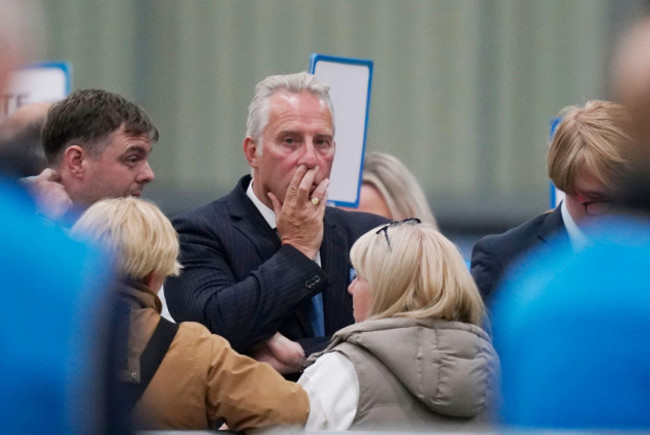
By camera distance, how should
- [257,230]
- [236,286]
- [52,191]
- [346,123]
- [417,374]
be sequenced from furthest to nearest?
[346,123]
[257,230]
[52,191]
[236,286]
[417,374]

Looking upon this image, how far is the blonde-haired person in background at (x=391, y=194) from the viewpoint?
6.05m

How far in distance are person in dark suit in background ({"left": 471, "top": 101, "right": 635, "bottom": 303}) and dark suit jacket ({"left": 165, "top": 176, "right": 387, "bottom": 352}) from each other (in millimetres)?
439

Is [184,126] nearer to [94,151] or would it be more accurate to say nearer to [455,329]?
[94,151]

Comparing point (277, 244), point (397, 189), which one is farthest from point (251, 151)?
point (397, 189)

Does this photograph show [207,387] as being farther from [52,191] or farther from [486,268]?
[486,268]

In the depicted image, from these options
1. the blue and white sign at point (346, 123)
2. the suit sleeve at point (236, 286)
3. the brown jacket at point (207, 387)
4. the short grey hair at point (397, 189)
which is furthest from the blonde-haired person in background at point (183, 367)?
the short grey hair at point (397, 189)

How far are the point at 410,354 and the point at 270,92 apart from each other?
4.22 feet

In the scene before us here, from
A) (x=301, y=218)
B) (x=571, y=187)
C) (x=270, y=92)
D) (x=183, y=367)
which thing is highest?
(x=270, y=92)

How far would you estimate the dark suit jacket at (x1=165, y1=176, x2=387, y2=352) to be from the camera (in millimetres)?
4004

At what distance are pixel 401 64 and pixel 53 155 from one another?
6.78 m

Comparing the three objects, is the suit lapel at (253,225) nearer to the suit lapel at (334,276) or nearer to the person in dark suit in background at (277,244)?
the person in dark suit in background at (277,244)

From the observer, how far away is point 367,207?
6.12 metres

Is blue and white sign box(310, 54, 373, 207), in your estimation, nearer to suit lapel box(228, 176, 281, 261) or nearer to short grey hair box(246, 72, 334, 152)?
short grey hair box(246, 72, 334, 152)

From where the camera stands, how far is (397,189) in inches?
241
